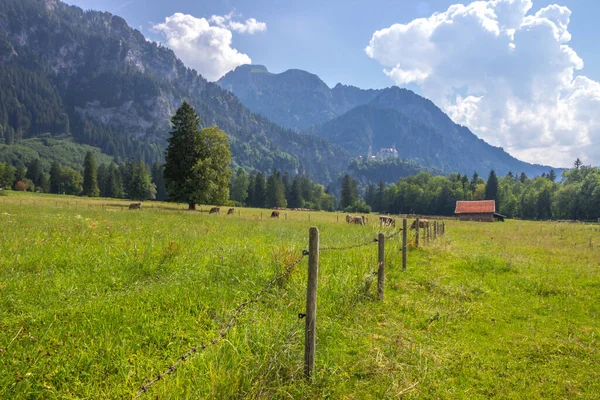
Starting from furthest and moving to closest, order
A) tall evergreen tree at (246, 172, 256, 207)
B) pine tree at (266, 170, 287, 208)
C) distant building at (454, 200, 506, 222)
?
tall evergreen tree at (246, 172, 256, 207) < pine tree at (266, 170, 287, 208) < distant building at (454, 200, 506, 222)

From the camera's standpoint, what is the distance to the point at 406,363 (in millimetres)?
5566

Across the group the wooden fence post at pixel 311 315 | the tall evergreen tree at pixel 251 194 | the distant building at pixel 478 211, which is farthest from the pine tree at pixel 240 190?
the wooden fence post at pixel 311 315

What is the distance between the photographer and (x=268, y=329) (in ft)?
18.0

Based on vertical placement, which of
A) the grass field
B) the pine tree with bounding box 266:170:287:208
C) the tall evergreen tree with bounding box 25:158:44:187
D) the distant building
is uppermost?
the tall evergreen tree with bounding box 25:158:44:187

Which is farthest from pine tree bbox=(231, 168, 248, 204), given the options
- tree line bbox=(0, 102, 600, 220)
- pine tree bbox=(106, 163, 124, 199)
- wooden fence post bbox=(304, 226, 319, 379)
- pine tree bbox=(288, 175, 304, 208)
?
wooden fence post bbox=(304, 226, 319, 379)

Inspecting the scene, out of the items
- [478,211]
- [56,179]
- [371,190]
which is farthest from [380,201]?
[56,179]

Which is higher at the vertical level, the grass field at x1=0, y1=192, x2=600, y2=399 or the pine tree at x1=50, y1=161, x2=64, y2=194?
the pine tree at x1=50, y1=161, x2=64, y2=194

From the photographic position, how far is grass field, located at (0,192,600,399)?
4402mm

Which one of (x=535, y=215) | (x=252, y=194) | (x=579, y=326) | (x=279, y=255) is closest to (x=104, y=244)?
(x=279, y=255)

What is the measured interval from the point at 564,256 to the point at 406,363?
16777 millimetres

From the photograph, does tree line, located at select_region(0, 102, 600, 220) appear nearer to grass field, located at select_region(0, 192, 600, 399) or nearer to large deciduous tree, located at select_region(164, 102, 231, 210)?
large deciduous tree, located at select_region(164, 102, 231, 210)

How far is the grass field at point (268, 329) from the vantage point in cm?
440

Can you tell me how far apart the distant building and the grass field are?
76785 millimetres

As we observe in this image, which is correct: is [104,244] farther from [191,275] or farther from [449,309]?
[449,309]
